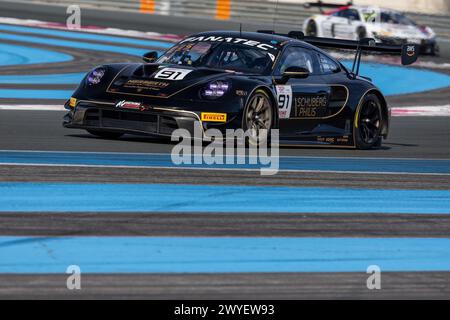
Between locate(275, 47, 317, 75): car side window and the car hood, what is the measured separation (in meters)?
0.71

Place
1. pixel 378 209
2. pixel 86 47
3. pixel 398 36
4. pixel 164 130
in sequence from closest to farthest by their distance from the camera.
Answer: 1. pixel 378 209
2. pixel 164 130
3. pixel 86 47
4. pixel 398 36

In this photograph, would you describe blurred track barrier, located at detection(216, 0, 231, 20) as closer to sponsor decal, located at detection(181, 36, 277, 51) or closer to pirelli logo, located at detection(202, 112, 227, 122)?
sponsor decal, located at detection(181, 36, 277, 51)

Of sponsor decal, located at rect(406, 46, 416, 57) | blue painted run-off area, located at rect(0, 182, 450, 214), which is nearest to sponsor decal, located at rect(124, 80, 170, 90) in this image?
blue painted run-off area, located at rect(0, 182, 450, 214)

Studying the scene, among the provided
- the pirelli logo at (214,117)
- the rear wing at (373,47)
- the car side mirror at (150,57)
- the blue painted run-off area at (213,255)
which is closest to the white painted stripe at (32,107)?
the car side mirror at (150,57)

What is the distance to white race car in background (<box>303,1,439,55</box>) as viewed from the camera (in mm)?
27906

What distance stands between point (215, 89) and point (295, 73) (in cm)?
95

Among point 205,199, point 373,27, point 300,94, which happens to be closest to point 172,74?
point 300,94

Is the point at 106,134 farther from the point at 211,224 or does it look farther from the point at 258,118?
the point at 211,224

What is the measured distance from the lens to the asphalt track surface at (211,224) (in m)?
5.37

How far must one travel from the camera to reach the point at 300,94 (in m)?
Result: 11.3
